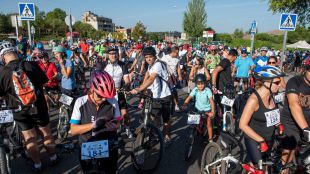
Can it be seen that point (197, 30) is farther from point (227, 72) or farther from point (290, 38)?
point (227, 72)

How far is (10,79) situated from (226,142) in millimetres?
3337

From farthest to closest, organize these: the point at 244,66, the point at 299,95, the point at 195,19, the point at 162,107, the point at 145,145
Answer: the point at 195,19
the point at 244,66
the point at 162,107
the point at 145,145
the point at 299,95

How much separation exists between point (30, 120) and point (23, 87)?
55cm

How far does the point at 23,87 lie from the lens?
364cm

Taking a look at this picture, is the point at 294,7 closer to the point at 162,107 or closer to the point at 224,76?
the point at 224,76

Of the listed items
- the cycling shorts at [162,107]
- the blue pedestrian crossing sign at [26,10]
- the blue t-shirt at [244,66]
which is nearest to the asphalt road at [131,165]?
the cycling shorts at [162,107]

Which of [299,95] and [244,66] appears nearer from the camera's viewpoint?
[299,95]

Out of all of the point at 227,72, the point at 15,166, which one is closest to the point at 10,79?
the point at 15,166

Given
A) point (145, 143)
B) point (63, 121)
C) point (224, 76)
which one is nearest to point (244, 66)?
point (224, 76)

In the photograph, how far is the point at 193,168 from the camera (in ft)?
14.1

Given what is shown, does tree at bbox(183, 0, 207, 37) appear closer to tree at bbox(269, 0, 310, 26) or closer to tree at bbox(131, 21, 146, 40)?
tree at bbox(131, 21, 146, 40)

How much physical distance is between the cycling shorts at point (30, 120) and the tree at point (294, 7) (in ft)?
52.2

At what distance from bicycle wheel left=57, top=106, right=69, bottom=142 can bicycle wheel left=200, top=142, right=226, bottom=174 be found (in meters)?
3.18

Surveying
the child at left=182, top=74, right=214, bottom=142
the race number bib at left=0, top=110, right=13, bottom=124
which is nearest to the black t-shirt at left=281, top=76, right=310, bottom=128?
the child at left=182, top=74, right=214, bottom=142
